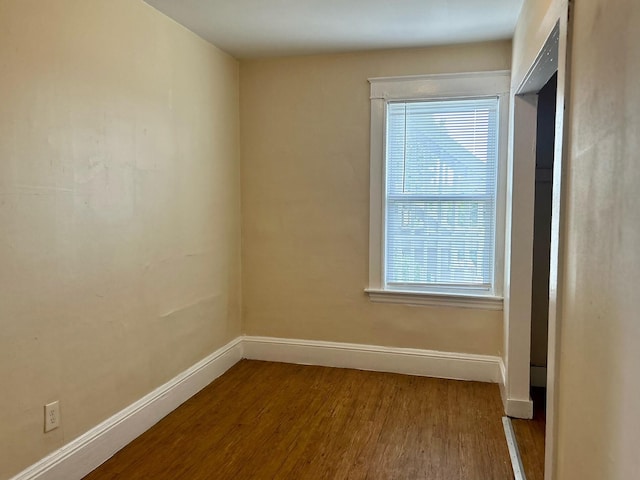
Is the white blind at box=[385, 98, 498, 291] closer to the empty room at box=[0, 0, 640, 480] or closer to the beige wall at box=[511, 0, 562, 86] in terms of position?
the empty room at box=[0, 0, 640, 480]

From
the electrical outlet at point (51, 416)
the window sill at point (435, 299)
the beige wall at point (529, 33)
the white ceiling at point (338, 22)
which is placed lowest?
the electrical outlet at point (51, 416)

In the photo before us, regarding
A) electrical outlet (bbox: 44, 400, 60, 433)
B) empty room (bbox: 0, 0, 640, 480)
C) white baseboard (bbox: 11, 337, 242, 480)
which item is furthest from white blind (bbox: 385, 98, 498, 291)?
electrical outlet (bbox: 44, 400, 60, 433)

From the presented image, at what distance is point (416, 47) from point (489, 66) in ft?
1.73

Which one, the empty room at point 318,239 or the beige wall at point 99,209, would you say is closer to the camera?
the empty room at point 318,239

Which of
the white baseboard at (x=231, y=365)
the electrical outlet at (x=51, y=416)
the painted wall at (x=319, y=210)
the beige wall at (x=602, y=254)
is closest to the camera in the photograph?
the beige wall at (x=602, y=254)

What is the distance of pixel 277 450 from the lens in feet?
8.61

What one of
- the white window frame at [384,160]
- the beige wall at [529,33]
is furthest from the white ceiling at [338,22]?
the white window frame at [384,160]

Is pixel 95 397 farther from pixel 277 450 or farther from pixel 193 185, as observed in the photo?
pixel 193 185

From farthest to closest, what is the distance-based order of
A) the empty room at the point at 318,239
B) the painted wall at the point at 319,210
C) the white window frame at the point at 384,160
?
the painted wall at the point at 319,210 → the white window frame at the point at 384,160 → the empty room at the point at 318,239

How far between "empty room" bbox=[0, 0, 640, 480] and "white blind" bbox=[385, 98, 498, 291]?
0.05 ft

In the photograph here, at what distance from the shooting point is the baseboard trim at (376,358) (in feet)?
11.8

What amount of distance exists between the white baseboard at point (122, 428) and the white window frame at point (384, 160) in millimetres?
1354

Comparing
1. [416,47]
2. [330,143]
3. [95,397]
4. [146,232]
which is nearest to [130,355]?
[95,397]

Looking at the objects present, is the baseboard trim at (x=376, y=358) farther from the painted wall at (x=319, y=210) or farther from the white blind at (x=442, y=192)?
the white blind at (x=442, y=192)
